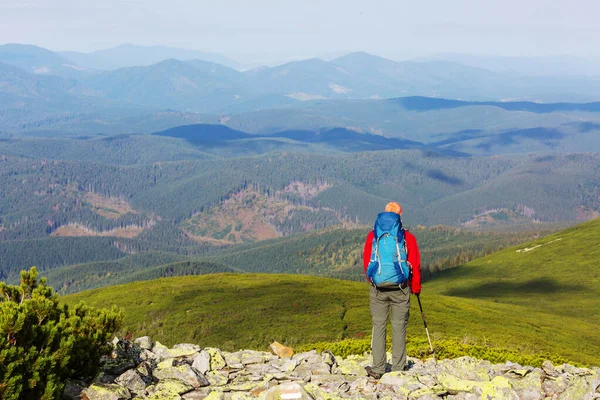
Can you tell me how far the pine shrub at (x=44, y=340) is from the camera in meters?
15.8

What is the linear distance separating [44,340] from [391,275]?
11.4 meters

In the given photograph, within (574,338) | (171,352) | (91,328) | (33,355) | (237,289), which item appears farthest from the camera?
(237,289)

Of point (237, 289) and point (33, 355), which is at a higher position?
point (33, 355)

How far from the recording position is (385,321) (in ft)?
71.5

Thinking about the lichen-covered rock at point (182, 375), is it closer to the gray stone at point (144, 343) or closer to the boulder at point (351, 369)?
the gray stone at point (144, 343)

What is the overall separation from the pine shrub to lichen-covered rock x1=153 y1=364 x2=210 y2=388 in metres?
2.22

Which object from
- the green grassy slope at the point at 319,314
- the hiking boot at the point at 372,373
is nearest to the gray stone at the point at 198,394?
the hiking boot at the point at 372,373

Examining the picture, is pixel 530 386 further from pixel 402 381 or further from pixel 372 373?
pixel 372 373

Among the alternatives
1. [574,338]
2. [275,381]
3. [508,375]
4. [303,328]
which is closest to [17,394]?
[275,381]

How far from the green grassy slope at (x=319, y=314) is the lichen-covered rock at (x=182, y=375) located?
21.9m

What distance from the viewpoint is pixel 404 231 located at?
2091 cm

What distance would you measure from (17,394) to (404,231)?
13046 millimetres

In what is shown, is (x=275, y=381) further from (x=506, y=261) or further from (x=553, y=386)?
(x=506, y=261)

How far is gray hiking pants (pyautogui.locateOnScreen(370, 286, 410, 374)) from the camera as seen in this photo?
21.4m
